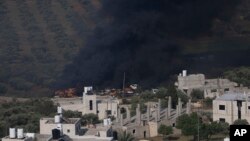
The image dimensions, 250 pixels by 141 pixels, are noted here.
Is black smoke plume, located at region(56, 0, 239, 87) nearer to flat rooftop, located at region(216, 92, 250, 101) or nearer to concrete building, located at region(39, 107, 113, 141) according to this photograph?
flat rooftop, located at region(216, 92, 250, 101)

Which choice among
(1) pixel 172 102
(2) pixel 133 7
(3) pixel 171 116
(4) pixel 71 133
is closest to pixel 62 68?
(2) pixel 133 7

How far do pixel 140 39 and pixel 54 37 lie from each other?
8.71 metres

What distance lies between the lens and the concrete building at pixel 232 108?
99.9ft

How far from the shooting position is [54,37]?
191 ft

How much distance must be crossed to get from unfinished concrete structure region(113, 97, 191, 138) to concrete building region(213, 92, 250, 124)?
1.33 meters

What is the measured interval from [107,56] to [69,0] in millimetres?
15804

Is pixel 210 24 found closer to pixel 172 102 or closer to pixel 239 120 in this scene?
pixel 172 102

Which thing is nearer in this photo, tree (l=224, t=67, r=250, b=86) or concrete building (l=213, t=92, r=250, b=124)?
concrete building (l=213, t=92, r=250, b=124)

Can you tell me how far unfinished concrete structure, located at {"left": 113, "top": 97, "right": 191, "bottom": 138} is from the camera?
95.8 feet

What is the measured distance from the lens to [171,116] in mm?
31516

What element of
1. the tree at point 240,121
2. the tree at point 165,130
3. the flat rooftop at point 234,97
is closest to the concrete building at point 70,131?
the tree at point 165,130

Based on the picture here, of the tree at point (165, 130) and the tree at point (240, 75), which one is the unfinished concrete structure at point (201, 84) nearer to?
the tree at point (240, 75)

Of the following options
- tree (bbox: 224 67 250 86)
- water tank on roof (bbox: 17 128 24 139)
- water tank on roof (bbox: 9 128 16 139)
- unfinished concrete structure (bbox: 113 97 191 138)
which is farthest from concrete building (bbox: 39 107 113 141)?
tree (bbox: 224 67 250 86)

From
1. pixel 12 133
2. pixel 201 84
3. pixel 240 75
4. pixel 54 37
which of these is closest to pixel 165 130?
pixel 12 133
